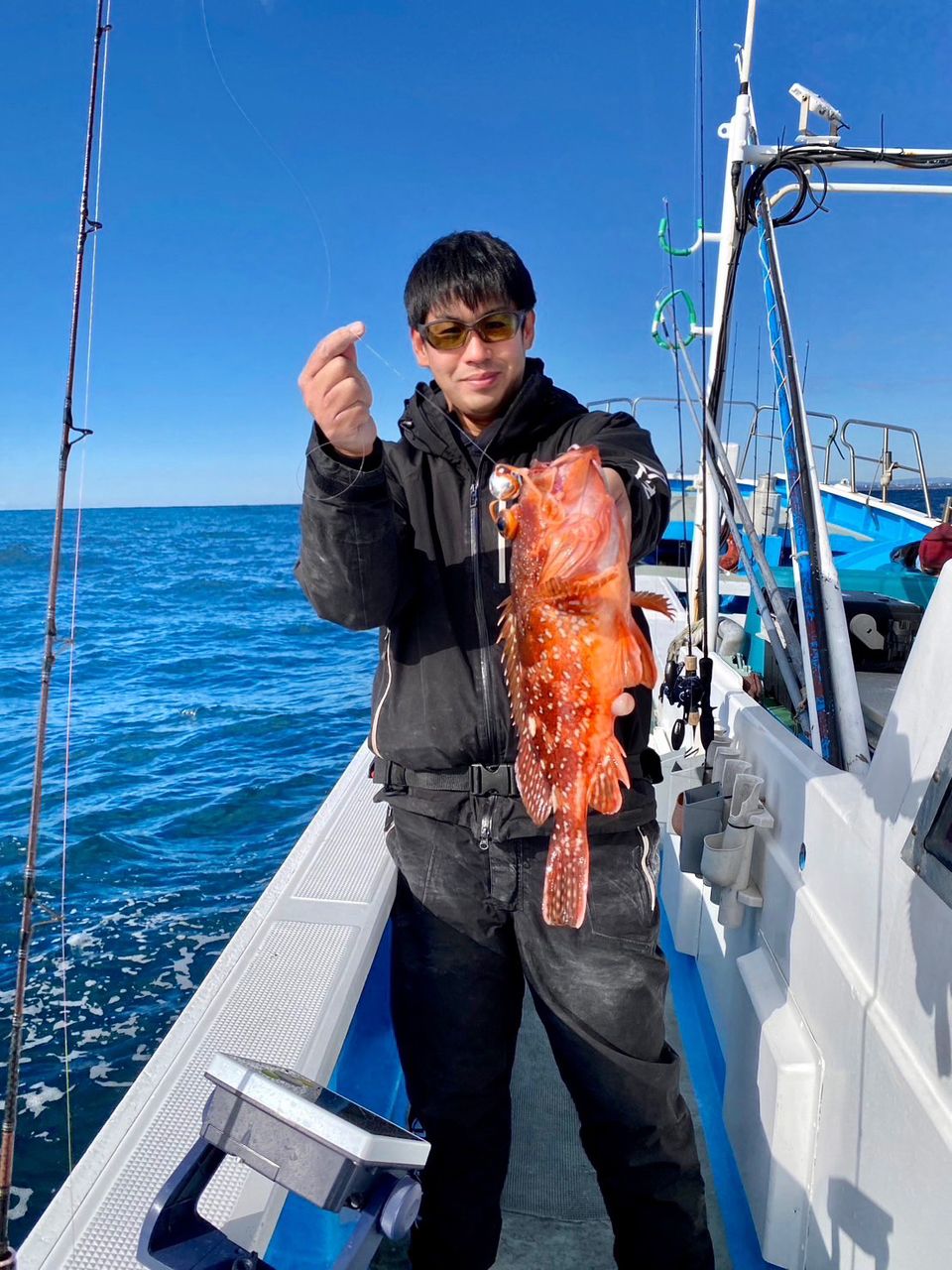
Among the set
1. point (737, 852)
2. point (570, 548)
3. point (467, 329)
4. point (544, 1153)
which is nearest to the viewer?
point (570, 548)

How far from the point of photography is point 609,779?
189 cm

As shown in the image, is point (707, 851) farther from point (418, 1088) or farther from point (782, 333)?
point (782, 333)

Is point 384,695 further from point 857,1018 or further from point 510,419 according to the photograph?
point 857,1018

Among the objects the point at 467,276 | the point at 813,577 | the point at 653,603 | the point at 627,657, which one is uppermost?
the point at 467,276

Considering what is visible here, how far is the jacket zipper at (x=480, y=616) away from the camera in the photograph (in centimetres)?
218

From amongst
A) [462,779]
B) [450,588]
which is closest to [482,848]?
[462,779]

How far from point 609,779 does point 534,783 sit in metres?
0.20

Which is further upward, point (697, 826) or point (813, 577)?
point (813, 577)

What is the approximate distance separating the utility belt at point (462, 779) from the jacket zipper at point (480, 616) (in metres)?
0.05

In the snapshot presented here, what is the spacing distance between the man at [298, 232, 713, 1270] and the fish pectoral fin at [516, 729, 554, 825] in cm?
14

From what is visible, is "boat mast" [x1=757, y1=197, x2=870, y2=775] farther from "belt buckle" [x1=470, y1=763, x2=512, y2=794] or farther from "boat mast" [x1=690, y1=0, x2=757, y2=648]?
"belt buckle" [x1=470, y1=763, x2=512, y2=794]

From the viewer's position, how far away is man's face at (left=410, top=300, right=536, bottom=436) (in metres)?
2.15

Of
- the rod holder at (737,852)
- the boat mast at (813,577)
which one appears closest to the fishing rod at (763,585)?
the boat mast at (813,577)

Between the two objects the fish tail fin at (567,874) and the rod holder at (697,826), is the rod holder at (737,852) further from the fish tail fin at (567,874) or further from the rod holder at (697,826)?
the fish tail fin at (567,874)
